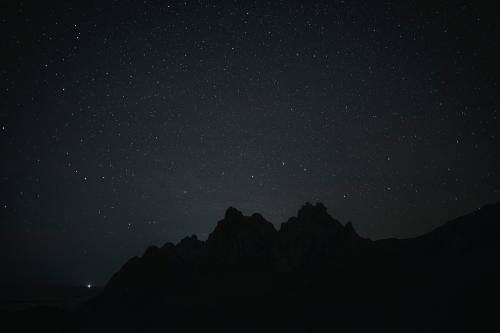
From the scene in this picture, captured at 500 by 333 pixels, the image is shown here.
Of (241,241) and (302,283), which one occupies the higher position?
(241,241)

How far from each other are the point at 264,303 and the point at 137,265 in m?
27.9

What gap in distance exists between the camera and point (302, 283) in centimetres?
4859

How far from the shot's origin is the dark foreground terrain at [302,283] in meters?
33.9

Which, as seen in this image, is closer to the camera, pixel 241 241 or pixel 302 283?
pixel 302 283

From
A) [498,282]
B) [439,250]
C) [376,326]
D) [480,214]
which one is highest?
[480,214]

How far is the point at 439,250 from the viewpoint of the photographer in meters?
49.0

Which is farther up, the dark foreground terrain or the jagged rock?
the jagged rock

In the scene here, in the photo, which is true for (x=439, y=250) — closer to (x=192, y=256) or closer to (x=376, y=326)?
(x=376, y=326)

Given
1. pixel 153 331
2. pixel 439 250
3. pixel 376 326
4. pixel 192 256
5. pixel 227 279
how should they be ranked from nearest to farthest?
1. pixel 376 326
2. pixel 153 331
3. pixel 439 250
4. pixel 227 279
5. pixel 192 256

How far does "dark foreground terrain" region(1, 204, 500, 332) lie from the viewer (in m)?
33.9

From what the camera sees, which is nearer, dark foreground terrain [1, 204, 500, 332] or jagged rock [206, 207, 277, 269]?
dark foreground terrain [1, 204, 500, 332]

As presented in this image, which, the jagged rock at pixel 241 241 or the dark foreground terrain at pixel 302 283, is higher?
the jagged rock at pixel 241 241

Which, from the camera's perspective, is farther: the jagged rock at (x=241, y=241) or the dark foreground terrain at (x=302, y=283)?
the jagged rock at (x=241, y=241)

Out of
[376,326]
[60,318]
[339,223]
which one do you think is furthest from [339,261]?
[60,318]
